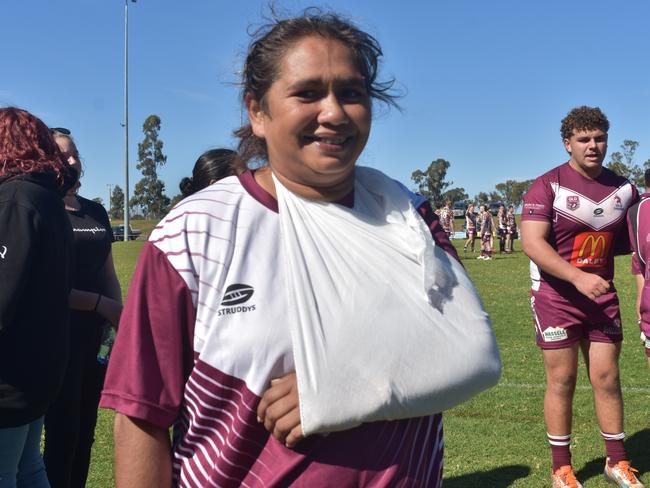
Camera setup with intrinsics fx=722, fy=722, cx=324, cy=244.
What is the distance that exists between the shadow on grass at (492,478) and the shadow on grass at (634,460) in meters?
0.40

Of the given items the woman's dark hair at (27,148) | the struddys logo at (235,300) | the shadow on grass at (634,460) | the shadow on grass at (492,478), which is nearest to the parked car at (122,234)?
the shadow on grass at (634,460)

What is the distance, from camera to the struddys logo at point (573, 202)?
186 inches

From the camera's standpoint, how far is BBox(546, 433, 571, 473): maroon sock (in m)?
4.68

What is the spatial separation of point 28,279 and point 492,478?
11.4 feet

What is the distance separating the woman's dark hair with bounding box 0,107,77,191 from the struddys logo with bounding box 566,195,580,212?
10.4ft

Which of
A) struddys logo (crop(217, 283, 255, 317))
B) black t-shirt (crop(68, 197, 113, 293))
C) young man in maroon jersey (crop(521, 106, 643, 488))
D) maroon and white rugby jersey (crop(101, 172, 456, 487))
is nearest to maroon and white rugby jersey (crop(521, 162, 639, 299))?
young man in maroon jersey (crop(521, 106, 643, 488))

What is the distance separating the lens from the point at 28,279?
2619 millimetres

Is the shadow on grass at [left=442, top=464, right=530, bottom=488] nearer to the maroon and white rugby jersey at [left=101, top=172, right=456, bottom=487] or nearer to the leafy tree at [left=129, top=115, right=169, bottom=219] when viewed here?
the maroon and white rugby jersey at [left=101, top=172, right=456, bottom=487]

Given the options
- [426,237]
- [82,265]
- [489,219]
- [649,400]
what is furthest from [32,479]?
[489,219]

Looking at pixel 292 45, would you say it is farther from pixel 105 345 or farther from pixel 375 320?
pixel 105 345

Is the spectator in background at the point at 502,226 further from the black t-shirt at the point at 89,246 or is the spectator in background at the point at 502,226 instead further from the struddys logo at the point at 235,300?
the struddys logo at the point at 235,300

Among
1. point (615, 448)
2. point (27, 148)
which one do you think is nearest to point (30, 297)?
point (27, 148)

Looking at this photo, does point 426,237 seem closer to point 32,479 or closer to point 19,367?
point 19,367

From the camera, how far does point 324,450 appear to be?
1616 mm
